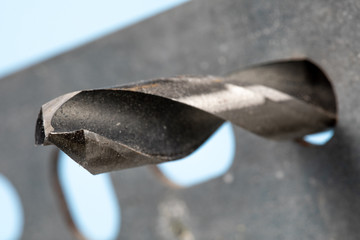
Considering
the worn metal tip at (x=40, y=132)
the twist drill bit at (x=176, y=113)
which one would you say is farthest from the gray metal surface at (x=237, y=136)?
the worn metal tip at (x=40, y=132)

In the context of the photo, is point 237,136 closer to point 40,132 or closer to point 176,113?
point 176,113

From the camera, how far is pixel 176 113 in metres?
0.55

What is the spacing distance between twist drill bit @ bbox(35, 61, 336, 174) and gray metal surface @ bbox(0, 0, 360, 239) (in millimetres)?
36

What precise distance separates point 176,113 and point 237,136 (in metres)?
0.24

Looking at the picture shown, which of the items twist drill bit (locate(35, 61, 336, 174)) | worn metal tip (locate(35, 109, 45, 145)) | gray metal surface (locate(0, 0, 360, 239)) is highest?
worn metal tip (locate(35, 109, 45, 145))

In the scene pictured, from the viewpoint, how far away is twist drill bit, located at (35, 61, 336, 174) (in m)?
0.45

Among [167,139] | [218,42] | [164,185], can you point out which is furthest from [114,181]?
[167,139]

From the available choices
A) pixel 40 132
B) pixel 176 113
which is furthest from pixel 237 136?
pixel 40 132

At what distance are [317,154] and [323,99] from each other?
0.21 feet

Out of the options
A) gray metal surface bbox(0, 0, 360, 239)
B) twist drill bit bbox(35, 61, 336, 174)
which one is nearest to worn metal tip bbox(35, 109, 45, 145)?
twist drill bit bbox(35, 61, 336, 174)

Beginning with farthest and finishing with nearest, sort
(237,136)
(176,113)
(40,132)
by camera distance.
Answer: (237,136) → (176,113) → (40,132)

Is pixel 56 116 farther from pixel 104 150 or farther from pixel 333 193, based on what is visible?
pixel 333 193

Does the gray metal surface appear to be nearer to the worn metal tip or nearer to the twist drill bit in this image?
the twist drill bit

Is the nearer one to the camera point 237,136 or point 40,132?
point 40,132
